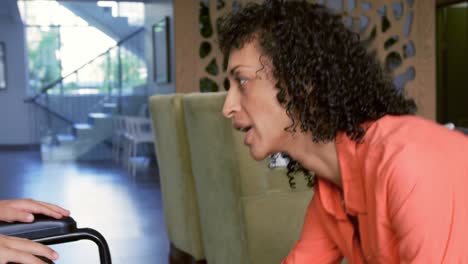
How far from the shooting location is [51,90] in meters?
10.2

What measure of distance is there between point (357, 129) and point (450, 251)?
0.22 metres

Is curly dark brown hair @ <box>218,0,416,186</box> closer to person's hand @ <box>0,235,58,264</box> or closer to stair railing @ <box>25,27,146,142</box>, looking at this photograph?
person's hand @ <box>0,235,58,264</box>

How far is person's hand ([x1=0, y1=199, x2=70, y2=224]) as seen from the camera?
3.31 feet

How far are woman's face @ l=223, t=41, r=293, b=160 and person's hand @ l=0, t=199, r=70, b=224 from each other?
1.08 ft

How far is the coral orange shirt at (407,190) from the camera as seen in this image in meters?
0.81

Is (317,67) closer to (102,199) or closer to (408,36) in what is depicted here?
(102,199)

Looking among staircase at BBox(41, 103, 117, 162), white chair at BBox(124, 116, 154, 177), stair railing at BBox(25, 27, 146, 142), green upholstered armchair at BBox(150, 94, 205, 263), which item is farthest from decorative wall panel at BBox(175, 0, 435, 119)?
staircase at BBox(41, 103, 117, 162)

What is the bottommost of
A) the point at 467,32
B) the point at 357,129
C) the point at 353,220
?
the point at 353,220

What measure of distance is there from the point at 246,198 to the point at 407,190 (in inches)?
67.5

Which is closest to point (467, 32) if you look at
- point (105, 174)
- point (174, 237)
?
point (105, 174)

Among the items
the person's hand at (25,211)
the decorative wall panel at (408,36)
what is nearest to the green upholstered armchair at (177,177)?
the person's hand at (25,211)

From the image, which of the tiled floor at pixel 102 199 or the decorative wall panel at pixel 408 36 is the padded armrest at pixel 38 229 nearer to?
the tiled floor at pixel 102 199

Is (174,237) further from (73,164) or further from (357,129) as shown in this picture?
(73,164)

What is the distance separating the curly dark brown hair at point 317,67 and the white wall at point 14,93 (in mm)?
12209
